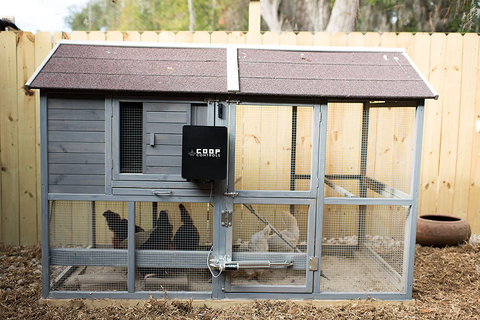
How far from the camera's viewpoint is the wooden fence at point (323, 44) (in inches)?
154

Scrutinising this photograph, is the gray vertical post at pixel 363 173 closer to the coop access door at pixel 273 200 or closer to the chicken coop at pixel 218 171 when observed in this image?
the chicken coop at pixel 218 171

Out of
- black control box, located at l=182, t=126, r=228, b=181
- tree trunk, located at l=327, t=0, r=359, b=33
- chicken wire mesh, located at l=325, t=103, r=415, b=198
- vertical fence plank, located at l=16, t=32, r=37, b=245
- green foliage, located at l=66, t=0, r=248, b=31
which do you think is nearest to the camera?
black control box, located at l=182, t=126, r=228, b=181

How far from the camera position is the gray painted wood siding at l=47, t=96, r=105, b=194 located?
8.75 ft

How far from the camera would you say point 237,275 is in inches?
113

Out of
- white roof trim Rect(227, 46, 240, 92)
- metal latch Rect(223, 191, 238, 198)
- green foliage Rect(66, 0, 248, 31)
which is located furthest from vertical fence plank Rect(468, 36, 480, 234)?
green foliage Rect(66, 0, 248, 31)

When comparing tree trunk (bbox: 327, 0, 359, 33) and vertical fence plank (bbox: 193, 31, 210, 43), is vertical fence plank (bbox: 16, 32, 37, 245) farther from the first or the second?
tree trunk (bbox: 327, 0, 359, 33)

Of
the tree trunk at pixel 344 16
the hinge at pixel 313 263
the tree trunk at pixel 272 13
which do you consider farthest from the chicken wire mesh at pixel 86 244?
the tree trunk at pixel 272 13

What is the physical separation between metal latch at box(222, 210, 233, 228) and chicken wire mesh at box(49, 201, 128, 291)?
2.52 feet

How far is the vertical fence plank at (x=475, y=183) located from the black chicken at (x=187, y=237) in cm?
331

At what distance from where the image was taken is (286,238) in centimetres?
282

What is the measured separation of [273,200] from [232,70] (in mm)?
1020

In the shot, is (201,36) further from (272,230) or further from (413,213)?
(413,213)

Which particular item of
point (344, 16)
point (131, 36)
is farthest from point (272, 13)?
point (131, 36)

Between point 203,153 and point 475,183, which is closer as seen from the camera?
point 203,153
